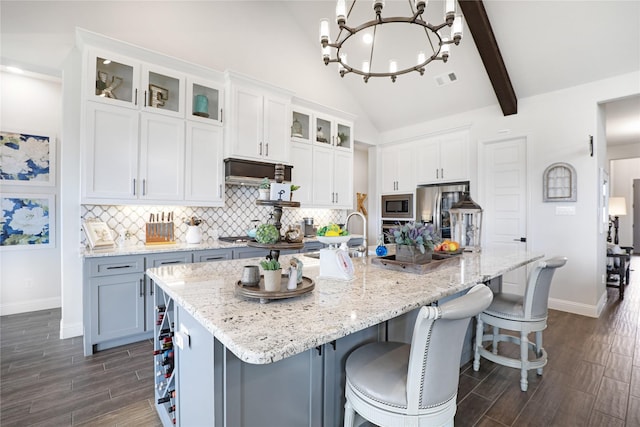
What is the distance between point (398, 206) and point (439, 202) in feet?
2.76

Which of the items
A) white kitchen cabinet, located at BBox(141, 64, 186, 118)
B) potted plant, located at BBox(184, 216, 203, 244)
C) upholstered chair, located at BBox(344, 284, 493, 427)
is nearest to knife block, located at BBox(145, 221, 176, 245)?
potted plant, located at BBox(184, 216, 203, 244)

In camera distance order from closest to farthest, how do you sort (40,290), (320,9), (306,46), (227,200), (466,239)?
(466,239), (40,290), (227,200), (320,9), (306,46)

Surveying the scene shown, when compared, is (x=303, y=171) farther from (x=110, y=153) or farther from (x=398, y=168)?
(x=110, y=153)

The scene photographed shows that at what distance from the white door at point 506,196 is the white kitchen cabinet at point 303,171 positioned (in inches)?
103

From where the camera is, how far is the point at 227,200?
3992mm

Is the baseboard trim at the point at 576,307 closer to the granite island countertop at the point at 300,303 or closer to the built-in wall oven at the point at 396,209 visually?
the built-in wall oven at the point at 396,209

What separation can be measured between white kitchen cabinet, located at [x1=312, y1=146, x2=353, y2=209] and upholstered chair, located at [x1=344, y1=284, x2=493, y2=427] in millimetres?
3567

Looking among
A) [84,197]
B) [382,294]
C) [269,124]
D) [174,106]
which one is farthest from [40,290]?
[382,294]

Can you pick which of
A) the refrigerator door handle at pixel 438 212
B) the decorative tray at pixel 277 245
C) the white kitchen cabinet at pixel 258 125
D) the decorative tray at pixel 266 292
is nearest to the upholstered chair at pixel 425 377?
the decorative tray at pixel 266 292

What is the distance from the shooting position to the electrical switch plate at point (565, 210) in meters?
3.76

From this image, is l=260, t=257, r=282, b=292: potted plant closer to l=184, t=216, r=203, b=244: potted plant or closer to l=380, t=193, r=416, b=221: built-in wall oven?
l=184, t=216, r=203, b=244: potted plant

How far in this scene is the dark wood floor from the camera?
5.99 feet

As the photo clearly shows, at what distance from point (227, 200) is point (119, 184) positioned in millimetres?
1290

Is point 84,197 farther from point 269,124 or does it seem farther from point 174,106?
point 269,124
